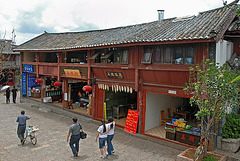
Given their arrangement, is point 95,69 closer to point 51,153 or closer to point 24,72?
point 51,153

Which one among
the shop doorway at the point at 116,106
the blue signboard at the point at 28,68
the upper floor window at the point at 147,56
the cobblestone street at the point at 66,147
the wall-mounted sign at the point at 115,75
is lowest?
the cobblestone street at the point at 66,147

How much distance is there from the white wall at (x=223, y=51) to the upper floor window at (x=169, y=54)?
1133 mm

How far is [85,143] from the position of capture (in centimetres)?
1147

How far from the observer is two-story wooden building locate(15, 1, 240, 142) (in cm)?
1019

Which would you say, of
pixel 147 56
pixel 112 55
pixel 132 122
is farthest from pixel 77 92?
pixel 147 56

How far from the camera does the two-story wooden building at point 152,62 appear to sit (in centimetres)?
1019

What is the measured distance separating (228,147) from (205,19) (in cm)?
674

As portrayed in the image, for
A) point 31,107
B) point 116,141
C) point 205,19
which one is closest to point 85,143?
point 116,141

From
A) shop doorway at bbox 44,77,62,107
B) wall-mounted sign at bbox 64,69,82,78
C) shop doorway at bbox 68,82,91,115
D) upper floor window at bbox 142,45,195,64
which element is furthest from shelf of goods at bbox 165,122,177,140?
shop doorway at bbox 44,77,62,107

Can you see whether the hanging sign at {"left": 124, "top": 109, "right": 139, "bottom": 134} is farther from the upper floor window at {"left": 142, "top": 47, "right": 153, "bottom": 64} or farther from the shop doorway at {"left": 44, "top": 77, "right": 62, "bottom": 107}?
the shop doorway at {"left": 44, "top": 77, "right": 62, "bottom": 107}

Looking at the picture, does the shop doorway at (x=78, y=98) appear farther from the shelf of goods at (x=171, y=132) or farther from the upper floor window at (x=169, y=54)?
the upper floor window at (x=169, y=54)

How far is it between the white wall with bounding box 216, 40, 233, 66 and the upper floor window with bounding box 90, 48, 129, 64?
5.24 m

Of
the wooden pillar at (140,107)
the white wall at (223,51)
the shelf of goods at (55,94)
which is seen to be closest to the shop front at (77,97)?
the shelf of goods at (55,94)

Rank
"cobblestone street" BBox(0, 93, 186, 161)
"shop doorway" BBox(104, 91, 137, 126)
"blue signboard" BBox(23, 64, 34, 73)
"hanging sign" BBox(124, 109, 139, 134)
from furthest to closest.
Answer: "blue signboard" BBox(23, 64, 34, 73) < "shop doorway" BBox(104, 91, 137, 126) < "hanging sign" BBox(124, 109, 139, 134) < "cobblestone street" BBox(0, 93, 186, 161)
